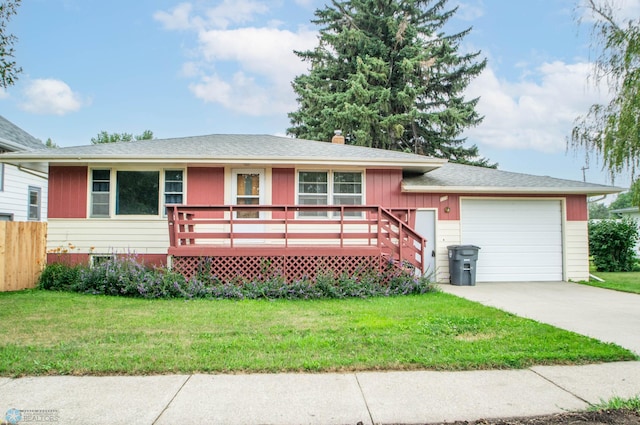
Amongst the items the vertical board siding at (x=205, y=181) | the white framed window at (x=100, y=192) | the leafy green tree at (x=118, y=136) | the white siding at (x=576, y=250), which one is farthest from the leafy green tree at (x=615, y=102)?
the leafy green tree at (x=118, y=136)

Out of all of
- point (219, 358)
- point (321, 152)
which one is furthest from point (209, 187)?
point (219, 358)

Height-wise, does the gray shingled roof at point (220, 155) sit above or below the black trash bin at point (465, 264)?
above

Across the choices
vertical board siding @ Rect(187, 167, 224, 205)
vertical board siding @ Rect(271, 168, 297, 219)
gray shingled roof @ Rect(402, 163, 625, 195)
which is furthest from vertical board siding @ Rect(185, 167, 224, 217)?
gray shingled roof @ Rect(402, 163, 625, 195)

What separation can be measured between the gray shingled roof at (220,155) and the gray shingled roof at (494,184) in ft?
1.68

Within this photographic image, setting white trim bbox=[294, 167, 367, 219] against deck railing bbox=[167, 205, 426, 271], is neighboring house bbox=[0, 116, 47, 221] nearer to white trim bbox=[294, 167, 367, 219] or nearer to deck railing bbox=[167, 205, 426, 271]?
deck railing bbox=[167, 205, 426, 271]

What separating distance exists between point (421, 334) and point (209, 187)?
714 centimetres

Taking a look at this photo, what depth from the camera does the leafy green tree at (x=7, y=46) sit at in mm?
5930

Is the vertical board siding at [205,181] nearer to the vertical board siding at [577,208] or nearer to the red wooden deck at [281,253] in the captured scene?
the red wooden deck at [281,253]

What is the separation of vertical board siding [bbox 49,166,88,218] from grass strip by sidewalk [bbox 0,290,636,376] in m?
3.66

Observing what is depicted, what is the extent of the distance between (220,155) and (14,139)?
29.7 feet

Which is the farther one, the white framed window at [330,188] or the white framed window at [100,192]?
the white framed window at [330,188]

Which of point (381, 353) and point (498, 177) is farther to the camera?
point (498, 177)

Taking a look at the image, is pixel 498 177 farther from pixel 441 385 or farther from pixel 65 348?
pixel 65 348

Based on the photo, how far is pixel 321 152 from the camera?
1059 cm
